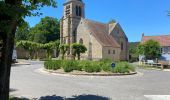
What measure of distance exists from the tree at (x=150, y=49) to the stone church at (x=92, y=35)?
889 cm

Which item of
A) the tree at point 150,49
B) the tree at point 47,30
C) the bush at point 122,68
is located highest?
the tree at point 47,30

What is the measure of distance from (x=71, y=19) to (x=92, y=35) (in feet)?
28.7

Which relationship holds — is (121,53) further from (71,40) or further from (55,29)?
(55,29)

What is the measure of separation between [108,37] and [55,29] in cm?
3089

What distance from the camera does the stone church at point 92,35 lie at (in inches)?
2063

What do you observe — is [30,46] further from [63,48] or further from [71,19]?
[71,19]

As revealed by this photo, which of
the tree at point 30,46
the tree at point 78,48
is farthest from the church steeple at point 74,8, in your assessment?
the tree at point 78,48

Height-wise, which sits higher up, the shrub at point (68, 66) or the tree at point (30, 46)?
the tree at point (30, 46)

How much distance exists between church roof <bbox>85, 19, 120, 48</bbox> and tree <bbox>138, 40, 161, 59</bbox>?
9.35 meters

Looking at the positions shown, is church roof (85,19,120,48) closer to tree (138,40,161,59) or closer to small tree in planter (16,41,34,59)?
tree (138,40,161,59)

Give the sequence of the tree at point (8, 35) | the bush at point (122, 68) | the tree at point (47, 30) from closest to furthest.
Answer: the tree at point (8, 35), the bush at point (122, 68), the tree at point (47, 30)

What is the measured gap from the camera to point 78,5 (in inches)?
2386

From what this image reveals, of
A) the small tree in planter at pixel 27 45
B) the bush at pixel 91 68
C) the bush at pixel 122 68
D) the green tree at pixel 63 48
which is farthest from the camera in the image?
the small tree in planter at pixel 27 45

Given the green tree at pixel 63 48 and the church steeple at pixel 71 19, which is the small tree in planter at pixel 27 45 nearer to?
the green tree at pixel 63 48
